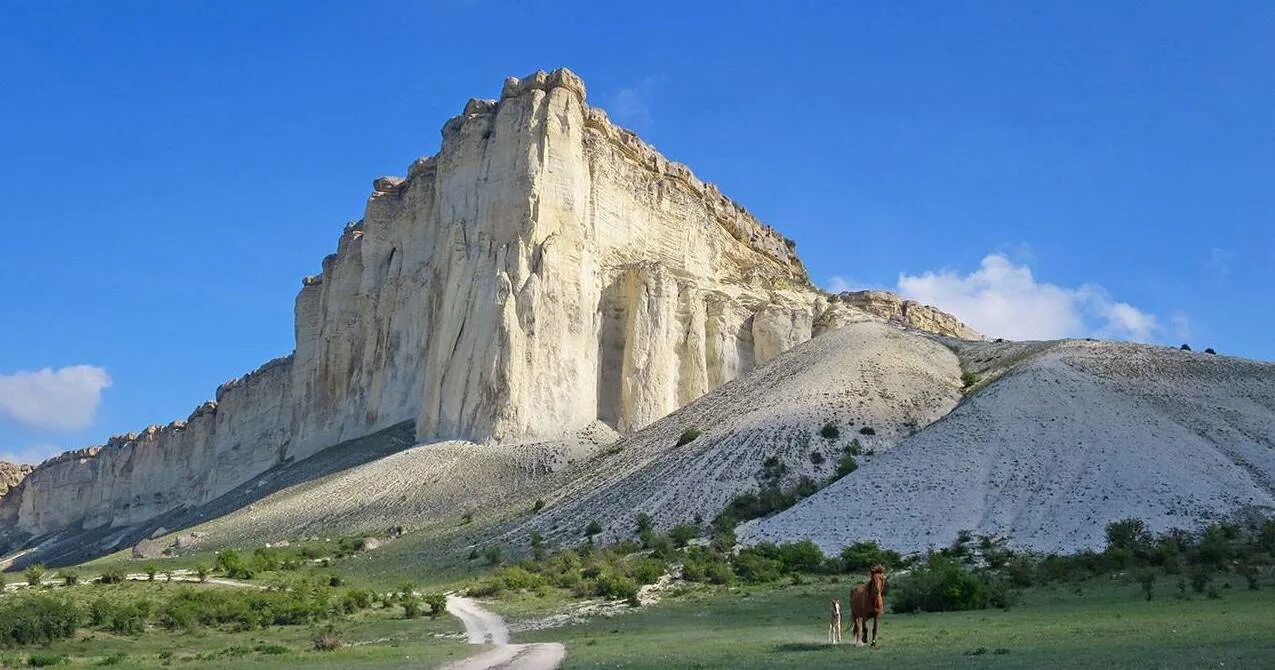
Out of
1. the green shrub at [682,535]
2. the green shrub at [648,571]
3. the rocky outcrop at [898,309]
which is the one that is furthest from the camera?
the rocky outcrop at [898,309]

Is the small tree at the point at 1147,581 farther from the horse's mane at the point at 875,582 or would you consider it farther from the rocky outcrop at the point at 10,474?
the rocky outcrop at the point at 10,474

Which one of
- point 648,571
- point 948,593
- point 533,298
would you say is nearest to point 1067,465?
point 648,571

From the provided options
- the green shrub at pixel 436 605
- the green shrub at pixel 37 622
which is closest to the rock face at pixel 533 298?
the green shrub at pixel 436 605

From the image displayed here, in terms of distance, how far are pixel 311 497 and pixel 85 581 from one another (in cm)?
2212

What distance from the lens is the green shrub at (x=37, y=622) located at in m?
25.7

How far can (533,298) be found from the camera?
69688mm

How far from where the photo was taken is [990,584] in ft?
92.0

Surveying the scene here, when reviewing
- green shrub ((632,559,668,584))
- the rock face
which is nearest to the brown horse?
green shrub ((632,559,668,584))

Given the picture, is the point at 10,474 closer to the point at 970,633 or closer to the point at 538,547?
the point at 538,547

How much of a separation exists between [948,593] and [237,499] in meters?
66.2

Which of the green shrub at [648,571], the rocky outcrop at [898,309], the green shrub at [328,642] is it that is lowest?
the green shrub at [328,642]

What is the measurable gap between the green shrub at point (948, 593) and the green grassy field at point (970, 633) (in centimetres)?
71

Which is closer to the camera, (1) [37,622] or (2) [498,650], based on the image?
(2) [498,650]

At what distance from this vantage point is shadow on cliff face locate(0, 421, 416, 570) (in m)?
72.6
